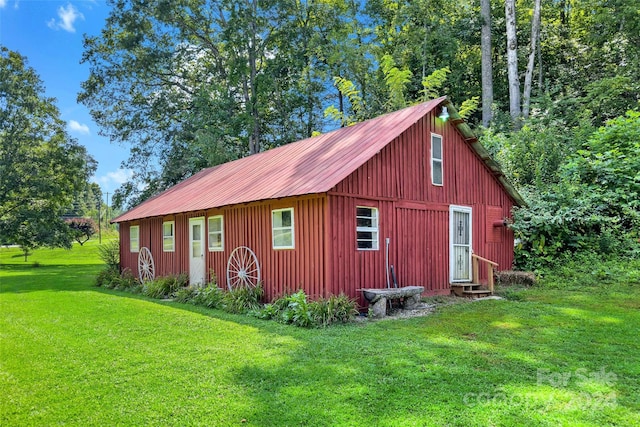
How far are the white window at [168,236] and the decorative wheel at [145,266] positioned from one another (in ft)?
3.34

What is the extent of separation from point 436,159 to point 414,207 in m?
1.59

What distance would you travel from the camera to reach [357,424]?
12.3 ft

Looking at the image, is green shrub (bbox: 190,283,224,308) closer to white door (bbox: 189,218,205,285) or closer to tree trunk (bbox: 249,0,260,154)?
white door (bbox: 189,218,205,285)

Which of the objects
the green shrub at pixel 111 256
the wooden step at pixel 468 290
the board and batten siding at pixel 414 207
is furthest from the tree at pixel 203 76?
the wooden step at pixel 468 290

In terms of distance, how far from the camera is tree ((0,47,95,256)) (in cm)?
2675

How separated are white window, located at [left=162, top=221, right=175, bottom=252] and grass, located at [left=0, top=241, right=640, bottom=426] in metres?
5.21

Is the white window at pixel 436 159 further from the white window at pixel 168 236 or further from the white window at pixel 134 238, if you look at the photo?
the white window at pixel 134 238

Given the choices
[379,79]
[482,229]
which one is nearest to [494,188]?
[482,229]

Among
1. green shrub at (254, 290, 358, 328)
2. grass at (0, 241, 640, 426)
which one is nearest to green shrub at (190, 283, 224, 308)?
grass at (0, 241, 640, 426)

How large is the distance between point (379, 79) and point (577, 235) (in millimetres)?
13756

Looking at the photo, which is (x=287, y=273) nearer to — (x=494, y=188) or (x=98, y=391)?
(x=98, y=391)

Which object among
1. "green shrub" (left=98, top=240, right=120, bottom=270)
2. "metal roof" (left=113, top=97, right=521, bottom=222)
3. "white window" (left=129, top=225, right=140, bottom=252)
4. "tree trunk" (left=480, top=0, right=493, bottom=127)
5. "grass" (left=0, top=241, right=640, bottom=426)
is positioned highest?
"tree trunk" (left=480, top=0, right=493, bottom=127)

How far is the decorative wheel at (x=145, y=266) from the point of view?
15.1m

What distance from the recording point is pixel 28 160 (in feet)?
89.5
